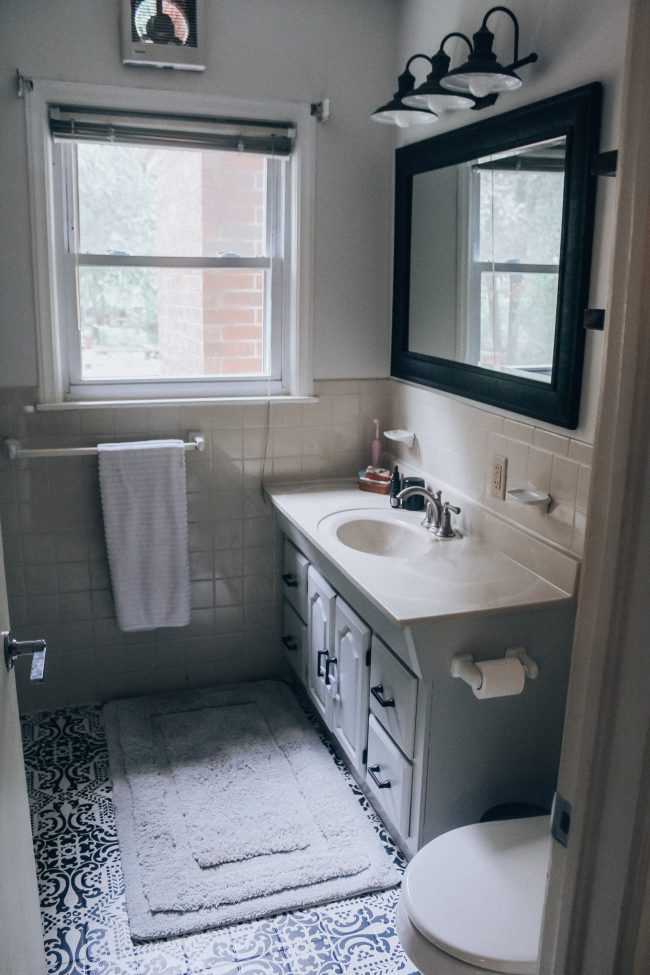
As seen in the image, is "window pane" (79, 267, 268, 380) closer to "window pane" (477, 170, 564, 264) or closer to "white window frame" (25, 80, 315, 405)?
"white window frame" (25, 80, 315, 405)

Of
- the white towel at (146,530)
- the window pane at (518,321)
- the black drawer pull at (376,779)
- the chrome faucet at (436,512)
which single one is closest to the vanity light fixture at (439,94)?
the window pane at (518,321)

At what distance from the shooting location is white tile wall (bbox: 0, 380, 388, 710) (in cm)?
281

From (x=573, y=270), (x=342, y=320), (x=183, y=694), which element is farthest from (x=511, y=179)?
(x=183, y=694)

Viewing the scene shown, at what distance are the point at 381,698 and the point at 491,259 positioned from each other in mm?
1237

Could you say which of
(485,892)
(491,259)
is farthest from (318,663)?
(491,259)

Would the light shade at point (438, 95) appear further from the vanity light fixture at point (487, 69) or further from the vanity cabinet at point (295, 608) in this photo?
the vanity cabinet at point (295, 608)

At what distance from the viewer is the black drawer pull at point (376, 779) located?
7.35ft

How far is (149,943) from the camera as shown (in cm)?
201

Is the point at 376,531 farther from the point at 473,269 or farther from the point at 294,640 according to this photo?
the point at 473,269

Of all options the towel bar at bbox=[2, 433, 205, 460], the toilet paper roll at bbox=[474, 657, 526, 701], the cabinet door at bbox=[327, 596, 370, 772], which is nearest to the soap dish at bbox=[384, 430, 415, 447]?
the cabinet door at bbox=[327, 596, 370, 772]

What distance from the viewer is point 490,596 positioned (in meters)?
2.04

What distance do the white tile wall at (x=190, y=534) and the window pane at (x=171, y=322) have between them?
17 cm

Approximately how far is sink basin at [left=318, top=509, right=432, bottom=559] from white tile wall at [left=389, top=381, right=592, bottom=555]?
20 cm

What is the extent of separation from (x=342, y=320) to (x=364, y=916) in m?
1.91
